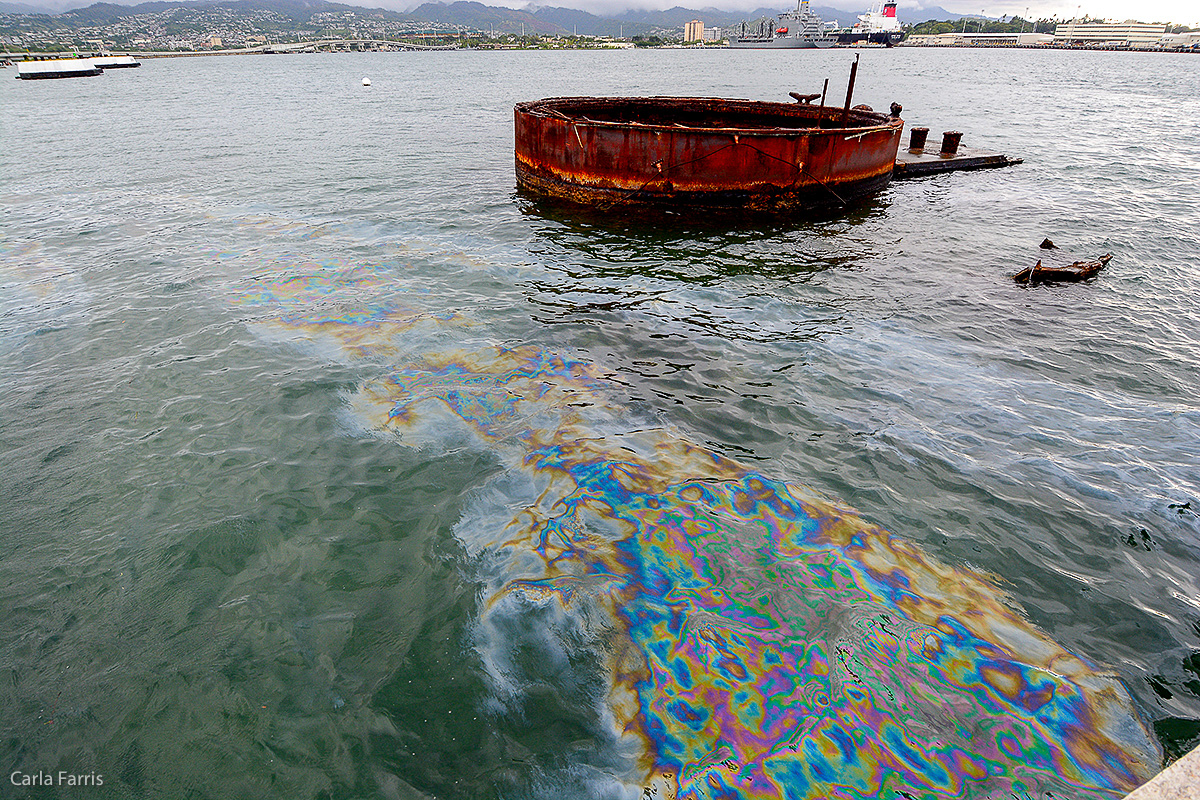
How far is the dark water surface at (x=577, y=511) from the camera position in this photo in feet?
13.4

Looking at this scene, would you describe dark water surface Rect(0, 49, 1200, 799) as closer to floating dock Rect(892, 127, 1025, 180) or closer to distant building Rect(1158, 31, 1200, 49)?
floating dock Rect(892, 127, 1025, 180)

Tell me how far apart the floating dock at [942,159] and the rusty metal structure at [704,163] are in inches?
134

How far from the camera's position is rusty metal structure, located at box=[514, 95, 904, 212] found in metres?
15.9

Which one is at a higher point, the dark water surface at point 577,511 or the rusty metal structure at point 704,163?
the rusty metal structure at point 704,163

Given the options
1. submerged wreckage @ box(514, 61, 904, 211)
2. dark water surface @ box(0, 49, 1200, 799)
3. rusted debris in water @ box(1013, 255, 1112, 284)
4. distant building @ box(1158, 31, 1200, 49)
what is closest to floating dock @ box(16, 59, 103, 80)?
dark water surface @ box(0, 49, 1200, 799)

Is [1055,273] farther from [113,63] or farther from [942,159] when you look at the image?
[113,63]

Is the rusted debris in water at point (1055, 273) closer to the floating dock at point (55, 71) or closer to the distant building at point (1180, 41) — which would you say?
the floating dock at point (55, 71)

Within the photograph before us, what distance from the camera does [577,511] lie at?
6148mm

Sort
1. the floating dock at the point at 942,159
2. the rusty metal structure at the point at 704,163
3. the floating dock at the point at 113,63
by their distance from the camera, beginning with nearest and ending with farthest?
the rusty metal structure at the point at 704,163 → the floating dock at the point at 942,159 → the floating dock at the point at 113,63

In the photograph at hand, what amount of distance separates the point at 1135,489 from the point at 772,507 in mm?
4212

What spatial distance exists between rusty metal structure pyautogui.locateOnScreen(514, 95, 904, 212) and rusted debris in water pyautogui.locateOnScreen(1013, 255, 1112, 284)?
636 centimetres

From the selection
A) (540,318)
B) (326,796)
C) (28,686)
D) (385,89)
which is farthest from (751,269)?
(385,89)

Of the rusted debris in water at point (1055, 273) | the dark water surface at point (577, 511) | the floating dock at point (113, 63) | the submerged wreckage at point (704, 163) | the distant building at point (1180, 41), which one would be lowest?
the dark water surface at point (577, 511)

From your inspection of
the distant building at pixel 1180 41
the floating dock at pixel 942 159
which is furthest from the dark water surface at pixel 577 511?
the distant building at pixel 1180 41
